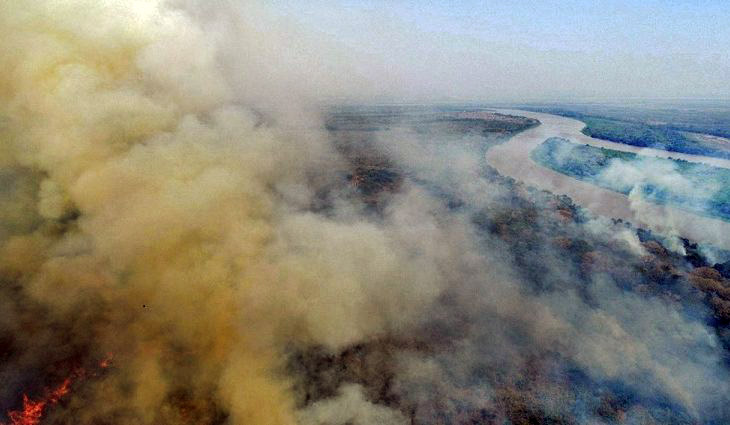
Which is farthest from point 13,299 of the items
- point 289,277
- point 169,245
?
point 289,277

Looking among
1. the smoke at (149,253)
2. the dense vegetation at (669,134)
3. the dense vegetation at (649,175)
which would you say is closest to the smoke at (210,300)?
the smoke at (149,253)

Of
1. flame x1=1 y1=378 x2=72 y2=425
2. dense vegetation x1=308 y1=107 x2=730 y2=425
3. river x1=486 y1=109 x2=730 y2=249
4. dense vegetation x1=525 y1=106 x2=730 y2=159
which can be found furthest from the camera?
dense vegetation x1=525 y1=106 x2=730 y2=159

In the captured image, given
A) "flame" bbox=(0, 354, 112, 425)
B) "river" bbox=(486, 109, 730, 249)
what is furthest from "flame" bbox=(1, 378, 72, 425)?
"river" bbox=(486, 109, 730, 249)

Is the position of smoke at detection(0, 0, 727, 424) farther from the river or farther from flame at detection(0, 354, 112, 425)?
the river

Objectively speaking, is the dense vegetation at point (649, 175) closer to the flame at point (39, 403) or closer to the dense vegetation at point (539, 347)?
the dense vegetation at point (539, 347)

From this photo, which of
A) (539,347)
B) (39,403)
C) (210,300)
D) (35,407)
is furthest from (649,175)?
(35,407)

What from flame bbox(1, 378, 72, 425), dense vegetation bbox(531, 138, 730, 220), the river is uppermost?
flame bbox(1, 378, 72, 425)

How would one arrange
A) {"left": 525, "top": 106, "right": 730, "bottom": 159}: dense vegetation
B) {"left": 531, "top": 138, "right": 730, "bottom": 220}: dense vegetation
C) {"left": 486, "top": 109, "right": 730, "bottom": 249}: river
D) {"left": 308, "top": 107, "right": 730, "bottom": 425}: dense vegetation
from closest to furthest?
1. {"left": 308, "top": 107, "right": 730, "bottom": 425}: dense vegetation
2. {"left": 486, "top": 109, "right": 730, "bottom": 249}: river
3. {"left": 531, "top": 138, "right": 730, "bottom": 220}: dense vegetation
4. {"left": 525, "top": 106, "right": 730, "bottom": 159}: dense vegetation

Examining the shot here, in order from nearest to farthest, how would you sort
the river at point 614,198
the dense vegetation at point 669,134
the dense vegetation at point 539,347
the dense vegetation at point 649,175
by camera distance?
1. the dense vegetation at point 539,347
2. the river at point 614,198
3. the dense vegetation at point 649,175
4. the dense vegetation at point 669,134

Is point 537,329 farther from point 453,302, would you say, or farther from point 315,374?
point 315,374
